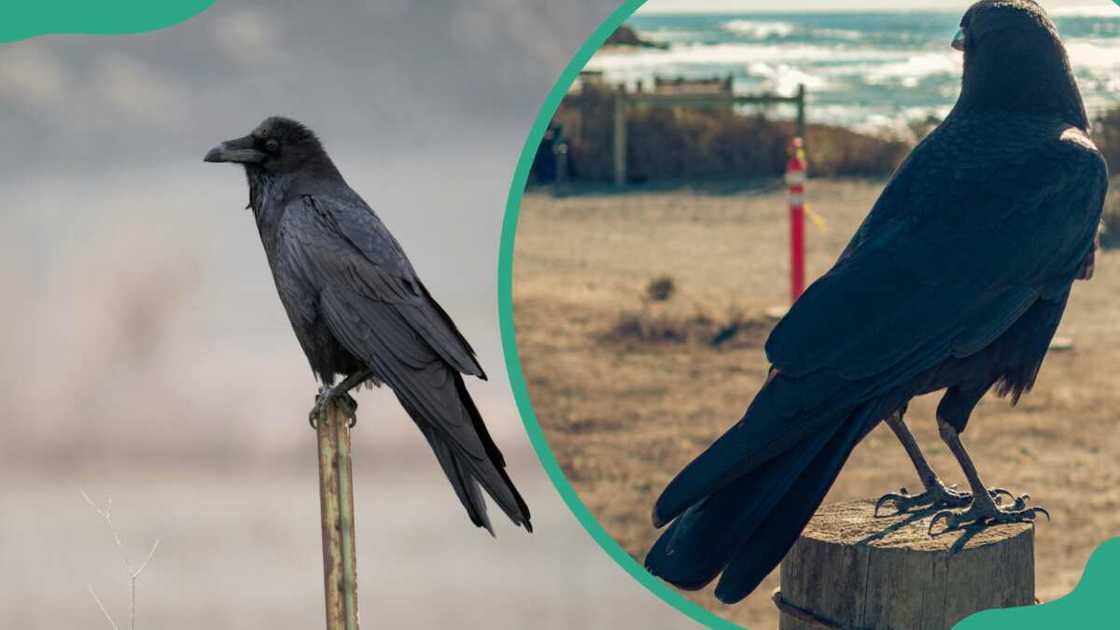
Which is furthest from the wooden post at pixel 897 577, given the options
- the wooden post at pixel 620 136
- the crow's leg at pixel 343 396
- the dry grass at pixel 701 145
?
the wooden post at pixel 620 136

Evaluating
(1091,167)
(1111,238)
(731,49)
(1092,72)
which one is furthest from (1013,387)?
(1111,238)

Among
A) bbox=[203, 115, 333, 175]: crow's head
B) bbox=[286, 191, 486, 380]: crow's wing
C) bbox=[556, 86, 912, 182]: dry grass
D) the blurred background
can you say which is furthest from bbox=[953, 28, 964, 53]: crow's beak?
bbox=[556, 86, 912, 182]: dry grass

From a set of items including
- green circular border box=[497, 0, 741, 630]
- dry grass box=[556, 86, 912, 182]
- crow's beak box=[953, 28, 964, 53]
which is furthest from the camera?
dry grass box=[556, 86, 912, 182]

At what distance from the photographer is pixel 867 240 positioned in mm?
3092

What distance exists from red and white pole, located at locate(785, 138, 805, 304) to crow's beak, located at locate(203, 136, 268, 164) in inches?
239

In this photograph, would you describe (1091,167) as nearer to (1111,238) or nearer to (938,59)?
(938,59)

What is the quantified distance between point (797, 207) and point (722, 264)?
1.42 meters

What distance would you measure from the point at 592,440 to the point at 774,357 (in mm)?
6332

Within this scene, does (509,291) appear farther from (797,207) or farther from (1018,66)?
(797,207)

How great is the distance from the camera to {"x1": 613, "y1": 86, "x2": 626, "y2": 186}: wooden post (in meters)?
9.48

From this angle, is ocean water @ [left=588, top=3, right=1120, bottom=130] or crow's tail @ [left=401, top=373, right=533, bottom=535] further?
ocean water @ [left=588, top=3, right=1120, bottom=130]

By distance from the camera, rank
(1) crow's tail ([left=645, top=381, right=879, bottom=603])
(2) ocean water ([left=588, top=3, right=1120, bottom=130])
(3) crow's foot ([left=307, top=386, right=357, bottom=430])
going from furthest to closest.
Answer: (2) ocean water ([left=588, top=3, right=1120, bottom=130])
(3) crow's foot ([left=307, top=386, right=357, bottom=430])
(1) crow's tail ([left=645, top=381, right=879, bottom=603])

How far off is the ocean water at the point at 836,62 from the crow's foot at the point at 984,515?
355cm

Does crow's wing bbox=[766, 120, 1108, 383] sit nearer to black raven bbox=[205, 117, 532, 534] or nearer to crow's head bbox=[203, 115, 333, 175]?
black raven bbox=[205, 117, 532, 534]
